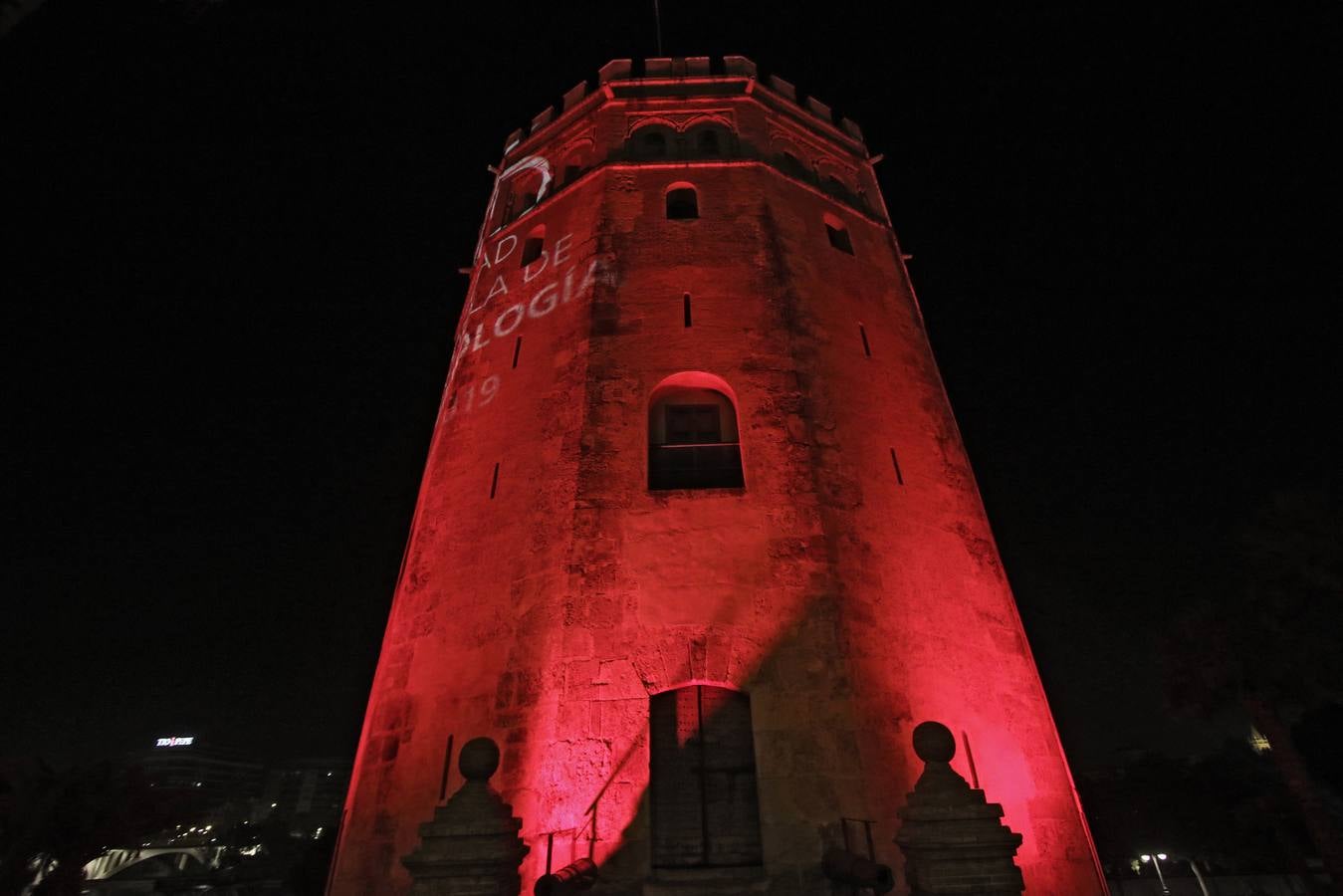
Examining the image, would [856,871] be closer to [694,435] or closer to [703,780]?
[703,780]

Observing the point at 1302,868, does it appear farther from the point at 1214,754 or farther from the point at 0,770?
the point at 0,770

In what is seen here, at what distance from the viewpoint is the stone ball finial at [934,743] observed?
747 centimetres

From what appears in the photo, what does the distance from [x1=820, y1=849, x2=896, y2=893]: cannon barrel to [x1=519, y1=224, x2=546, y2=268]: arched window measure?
515 inches

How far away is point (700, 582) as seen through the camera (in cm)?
1020

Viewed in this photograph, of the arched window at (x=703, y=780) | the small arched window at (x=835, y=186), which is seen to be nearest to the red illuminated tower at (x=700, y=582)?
the arched window at (x=703, y=780)

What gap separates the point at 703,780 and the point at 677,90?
1665cm

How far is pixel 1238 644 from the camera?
20.9 metres

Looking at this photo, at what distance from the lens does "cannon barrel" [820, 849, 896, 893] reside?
292 inches

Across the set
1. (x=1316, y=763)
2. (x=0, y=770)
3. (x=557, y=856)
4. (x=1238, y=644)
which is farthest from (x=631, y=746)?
(x=0, y=770)

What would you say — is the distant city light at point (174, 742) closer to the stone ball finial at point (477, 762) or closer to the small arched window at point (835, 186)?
the small arched window at point (835, 186)

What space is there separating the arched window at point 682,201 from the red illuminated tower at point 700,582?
1.15 feet

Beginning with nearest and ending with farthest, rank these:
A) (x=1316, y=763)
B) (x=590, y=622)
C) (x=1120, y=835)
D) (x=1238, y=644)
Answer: (x=590, y=622)
(x=1238, y=644)
(x=1316, y=763)
(x=1120, y=835)

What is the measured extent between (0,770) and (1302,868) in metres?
51.4

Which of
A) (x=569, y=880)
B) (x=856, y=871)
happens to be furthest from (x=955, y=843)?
(x=569, y=880)
